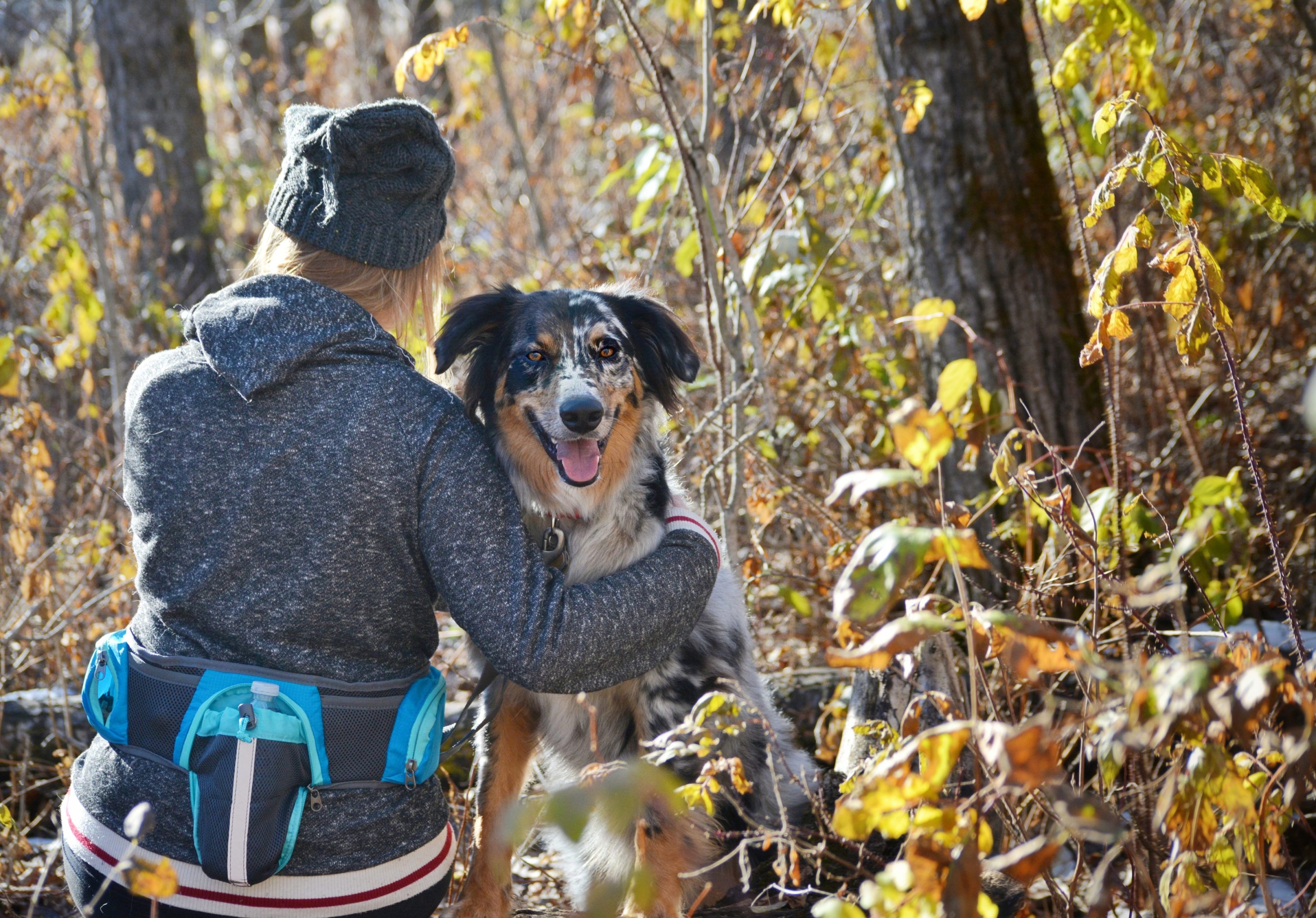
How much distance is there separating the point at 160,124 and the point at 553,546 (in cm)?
637

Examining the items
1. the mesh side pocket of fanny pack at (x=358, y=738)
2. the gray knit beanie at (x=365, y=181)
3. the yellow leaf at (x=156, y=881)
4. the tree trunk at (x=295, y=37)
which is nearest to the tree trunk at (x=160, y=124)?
the tree trunk at (x=295, y=37)

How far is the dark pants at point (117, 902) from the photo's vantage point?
192cm

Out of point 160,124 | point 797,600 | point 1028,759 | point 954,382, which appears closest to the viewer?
point 1028,759

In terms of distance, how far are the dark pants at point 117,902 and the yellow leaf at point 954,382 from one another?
143 centimetres

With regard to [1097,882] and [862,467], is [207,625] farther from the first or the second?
[862,467]

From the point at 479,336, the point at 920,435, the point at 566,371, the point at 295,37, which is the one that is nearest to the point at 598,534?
the point at 566,371

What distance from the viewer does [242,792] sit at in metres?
1.84

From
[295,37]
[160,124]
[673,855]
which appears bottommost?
[673,855]

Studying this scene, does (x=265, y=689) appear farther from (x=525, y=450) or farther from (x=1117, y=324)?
(x=1117, y=324)

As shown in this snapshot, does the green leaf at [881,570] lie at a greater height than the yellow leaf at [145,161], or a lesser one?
lesser

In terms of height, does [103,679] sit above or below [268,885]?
above

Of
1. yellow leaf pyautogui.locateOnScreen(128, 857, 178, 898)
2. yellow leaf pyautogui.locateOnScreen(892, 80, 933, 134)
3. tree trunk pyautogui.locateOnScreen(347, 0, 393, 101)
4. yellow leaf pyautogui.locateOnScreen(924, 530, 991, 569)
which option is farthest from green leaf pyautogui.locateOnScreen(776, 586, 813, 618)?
tree trunk pyautogui.locateOnScreen(347, 0, 393, 101)

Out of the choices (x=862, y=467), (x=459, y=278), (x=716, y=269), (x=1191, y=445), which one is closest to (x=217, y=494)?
(x=716, y=269)

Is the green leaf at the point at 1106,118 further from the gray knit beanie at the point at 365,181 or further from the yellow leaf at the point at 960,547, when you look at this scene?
the gray knit beanie at the point at 365,181
